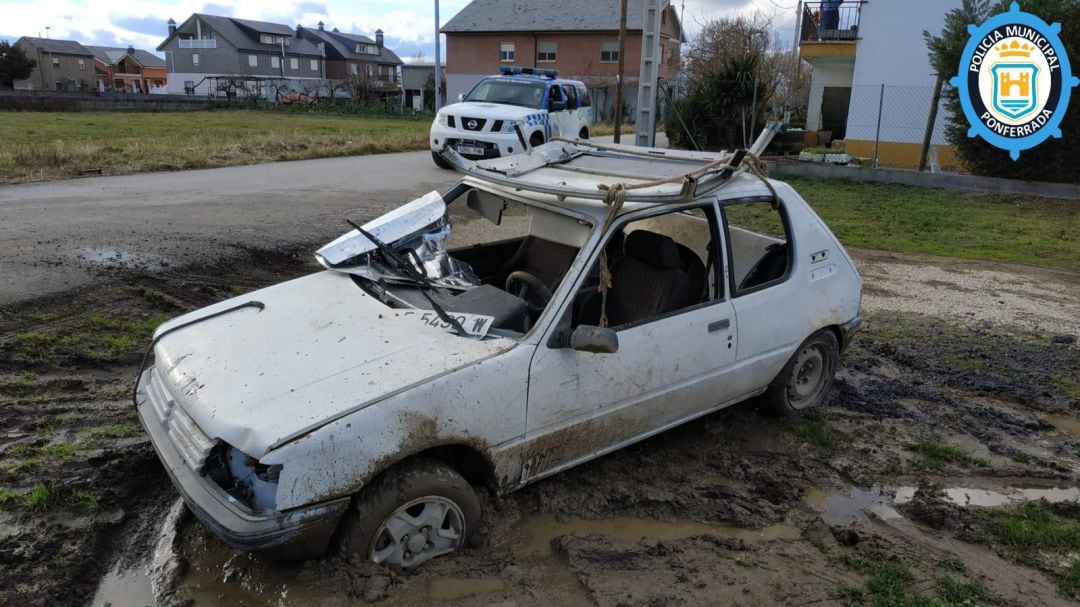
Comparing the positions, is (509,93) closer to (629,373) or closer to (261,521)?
(629,373)

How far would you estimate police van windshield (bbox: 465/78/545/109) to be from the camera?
1627 cm

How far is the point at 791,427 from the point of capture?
4.73m

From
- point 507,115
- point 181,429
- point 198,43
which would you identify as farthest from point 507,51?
point 181,429

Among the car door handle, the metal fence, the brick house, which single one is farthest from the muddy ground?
the brick house

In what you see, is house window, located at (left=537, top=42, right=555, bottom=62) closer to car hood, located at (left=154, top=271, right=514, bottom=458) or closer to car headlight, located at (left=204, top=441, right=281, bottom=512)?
car hood, located at (left=154, top=271, right=514, bottom=458)

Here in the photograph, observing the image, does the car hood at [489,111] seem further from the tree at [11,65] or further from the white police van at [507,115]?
the tree at [11,65]

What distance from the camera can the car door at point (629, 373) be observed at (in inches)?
134

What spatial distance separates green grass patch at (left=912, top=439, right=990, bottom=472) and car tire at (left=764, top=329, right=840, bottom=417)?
0.67 m

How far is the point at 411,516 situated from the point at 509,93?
14.5 m

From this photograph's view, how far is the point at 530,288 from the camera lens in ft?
14.0

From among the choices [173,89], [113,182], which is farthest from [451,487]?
[173,89]

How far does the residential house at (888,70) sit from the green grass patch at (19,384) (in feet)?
58.1

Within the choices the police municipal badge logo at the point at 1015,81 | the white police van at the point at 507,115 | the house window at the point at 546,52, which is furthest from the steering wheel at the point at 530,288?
the house window at the point at 546,52

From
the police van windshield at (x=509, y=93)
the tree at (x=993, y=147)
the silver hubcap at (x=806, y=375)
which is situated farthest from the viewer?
the police van windshield at (x=509, y=93)
